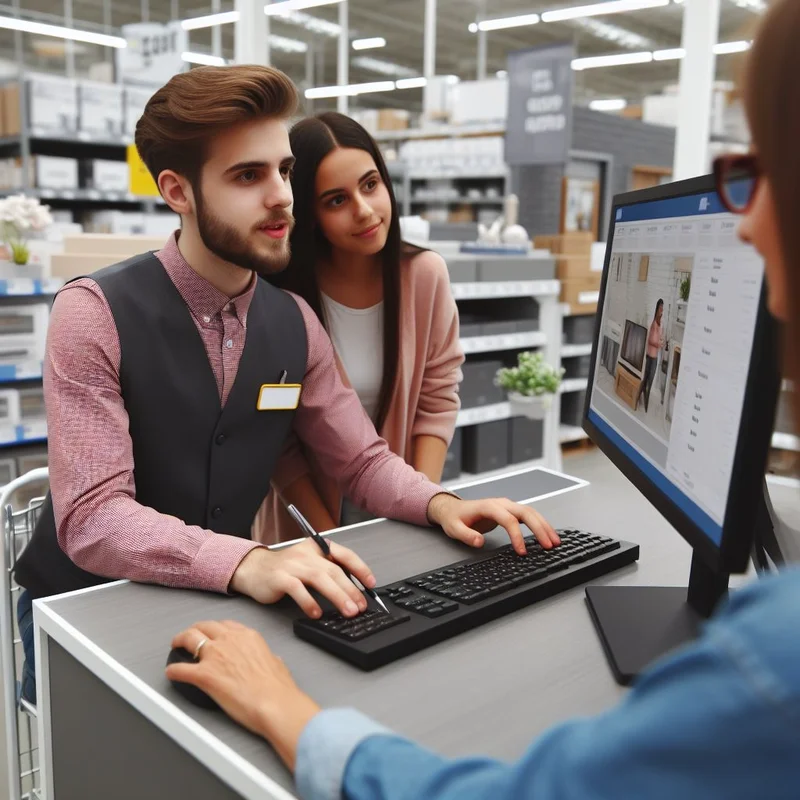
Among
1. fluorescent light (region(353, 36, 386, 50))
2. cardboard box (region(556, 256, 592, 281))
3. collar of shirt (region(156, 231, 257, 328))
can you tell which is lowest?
cardboard box (region(556, 256, 592, 281))

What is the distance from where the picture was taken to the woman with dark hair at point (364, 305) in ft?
5.59

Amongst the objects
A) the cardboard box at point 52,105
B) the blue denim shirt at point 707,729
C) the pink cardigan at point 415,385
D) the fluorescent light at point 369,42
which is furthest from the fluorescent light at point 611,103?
the blue denim shirt at point 707,729

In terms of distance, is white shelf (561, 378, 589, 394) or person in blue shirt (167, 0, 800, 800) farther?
white shelf (561, 378, 589, 394)

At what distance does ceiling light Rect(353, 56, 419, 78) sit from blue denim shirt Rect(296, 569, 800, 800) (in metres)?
17.5

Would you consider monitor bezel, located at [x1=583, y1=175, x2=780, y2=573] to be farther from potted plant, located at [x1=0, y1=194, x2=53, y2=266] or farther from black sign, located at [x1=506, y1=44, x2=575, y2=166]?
black sign, located at [x1=506, y1=44, x2=575, y2=166]

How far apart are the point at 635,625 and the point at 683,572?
0.27m

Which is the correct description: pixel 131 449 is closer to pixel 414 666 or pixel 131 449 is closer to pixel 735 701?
pixel 414 666

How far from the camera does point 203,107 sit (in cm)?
136

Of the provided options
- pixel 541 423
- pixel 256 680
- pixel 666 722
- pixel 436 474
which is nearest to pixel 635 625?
pixel 256 680

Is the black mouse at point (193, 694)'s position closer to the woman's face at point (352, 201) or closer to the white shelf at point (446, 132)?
the woman's face at point (352, 201)

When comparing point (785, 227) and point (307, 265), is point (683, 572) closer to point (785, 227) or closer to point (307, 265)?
point (785, 227)

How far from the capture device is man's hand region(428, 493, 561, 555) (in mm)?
1233

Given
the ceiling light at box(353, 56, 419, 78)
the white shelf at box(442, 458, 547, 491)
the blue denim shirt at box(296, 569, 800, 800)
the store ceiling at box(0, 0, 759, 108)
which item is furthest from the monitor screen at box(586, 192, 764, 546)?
the ceiling light at box(353, 56, 419, 78)

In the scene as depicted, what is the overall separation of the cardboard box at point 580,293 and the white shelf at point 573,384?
15.4 inches
